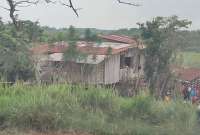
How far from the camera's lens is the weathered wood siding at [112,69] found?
74.3 ft

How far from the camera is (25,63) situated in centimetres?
1527

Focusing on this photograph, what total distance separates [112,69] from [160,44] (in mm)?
2766

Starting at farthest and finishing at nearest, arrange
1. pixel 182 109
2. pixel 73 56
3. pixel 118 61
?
pixel 118 61 < pixel 73 56 < pixel 182 109

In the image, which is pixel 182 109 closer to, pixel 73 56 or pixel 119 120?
pixel 119 120

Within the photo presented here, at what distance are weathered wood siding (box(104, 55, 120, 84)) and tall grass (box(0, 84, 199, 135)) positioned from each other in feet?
51.6

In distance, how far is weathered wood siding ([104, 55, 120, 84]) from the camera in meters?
22.7

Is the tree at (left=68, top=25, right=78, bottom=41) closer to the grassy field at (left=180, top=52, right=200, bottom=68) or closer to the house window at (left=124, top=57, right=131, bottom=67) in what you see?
the house window at (left=124, top=57, right=131, bottom=67)

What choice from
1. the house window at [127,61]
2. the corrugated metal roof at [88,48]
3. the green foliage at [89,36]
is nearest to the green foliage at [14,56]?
the corrugated metal roof at [88,48]

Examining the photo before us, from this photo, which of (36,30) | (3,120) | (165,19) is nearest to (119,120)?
(3,120)

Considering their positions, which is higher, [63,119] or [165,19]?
[165,19]

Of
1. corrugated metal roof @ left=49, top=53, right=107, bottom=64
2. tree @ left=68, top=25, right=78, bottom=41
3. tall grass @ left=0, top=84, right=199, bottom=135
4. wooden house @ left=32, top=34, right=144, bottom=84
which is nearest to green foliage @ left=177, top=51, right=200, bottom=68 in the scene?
wooden house @ left=32, top=34, right=144, bottom=84

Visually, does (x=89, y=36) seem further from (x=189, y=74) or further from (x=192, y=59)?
(x=192, y=59)

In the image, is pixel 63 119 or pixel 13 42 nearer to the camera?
→ pixel 63 119

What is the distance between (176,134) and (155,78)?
637 inches
